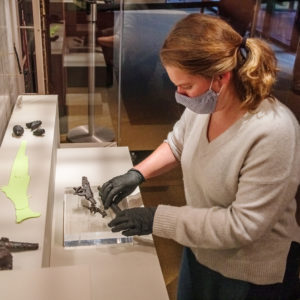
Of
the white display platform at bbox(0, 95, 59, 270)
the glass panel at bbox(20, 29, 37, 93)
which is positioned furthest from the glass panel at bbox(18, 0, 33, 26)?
the white display platform at bbox(0, 95, 59, 270)

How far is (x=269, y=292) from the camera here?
111 centimetres

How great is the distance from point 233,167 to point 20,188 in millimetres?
688

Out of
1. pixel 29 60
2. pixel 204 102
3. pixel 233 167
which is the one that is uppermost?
pixel 204 102

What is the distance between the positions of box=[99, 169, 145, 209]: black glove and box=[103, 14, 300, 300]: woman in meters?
0.23

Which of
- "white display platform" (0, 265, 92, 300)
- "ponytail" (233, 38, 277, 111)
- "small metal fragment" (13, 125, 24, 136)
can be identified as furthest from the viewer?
"small metal fragment" (13, 125, 24, 136)

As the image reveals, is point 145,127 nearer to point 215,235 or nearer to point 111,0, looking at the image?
point 111,0

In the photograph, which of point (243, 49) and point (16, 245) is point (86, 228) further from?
point (243, 49)

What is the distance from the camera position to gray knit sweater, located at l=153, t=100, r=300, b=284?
0.94 m

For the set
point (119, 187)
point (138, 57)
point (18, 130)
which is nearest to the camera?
point (119, 187)

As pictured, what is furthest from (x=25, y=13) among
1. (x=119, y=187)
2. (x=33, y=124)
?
(x=119, y=187)

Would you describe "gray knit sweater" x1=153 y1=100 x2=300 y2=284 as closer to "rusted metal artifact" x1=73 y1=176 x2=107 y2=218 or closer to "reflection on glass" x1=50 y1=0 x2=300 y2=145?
"rusted metal artifact" x1=73 y1=176 x2=107 y2=218

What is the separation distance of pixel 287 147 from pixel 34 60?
1758 mm

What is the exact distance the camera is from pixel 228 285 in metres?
1.13

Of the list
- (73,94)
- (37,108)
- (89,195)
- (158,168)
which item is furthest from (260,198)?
A: (73,94)
